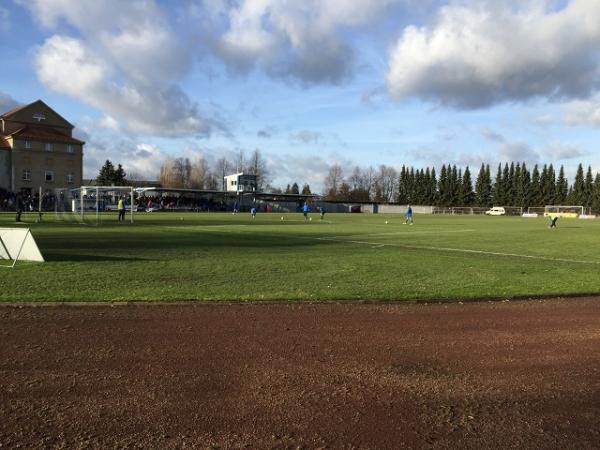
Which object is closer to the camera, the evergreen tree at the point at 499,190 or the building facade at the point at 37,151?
the building facade at the point at 37,151

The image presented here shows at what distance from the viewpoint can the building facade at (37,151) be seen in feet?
266

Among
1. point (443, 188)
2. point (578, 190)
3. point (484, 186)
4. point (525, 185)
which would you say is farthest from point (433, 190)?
point (578, 190)

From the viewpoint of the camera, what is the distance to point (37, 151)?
271 ft

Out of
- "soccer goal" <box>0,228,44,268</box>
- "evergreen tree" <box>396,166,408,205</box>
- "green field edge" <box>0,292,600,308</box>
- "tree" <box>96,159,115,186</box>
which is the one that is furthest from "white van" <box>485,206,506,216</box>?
"soccer goal" <box>0,228,44,268</box>

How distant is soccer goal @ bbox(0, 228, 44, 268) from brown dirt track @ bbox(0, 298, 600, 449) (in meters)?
5.92

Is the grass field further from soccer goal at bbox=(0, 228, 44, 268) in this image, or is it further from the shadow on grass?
soccer goal at bbox=(0, 228, 44, 268)

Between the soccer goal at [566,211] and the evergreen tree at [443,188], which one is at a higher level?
the evergreen tree at [443,188]

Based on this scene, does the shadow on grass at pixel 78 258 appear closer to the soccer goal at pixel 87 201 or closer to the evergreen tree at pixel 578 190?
the soccer goal at pixel 87 201

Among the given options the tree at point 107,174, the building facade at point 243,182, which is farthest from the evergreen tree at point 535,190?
the tree at point 107,174

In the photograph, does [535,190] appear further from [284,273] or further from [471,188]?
[284,273]

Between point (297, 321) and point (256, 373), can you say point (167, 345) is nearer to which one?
point (256, 373)

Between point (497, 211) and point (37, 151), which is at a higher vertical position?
point (37, 151)

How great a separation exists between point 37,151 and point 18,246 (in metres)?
79.8

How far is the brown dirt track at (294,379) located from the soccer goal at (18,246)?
19.4ft
